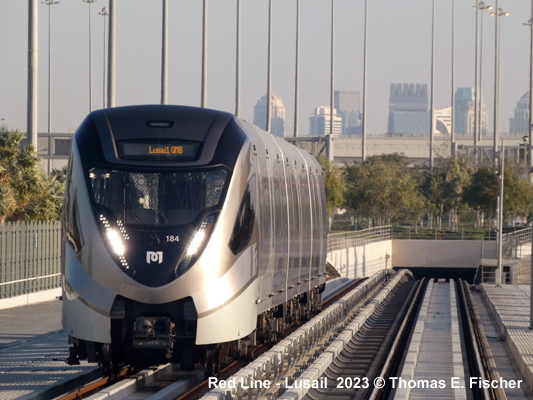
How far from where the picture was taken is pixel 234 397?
42.0 feet

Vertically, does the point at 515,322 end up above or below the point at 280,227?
below

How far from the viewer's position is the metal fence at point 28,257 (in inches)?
1077

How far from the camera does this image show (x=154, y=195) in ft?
47.6

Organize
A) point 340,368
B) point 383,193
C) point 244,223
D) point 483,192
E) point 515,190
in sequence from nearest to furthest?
point 244,223
point 340,368
point 515,190
point 483,192
point 383,193

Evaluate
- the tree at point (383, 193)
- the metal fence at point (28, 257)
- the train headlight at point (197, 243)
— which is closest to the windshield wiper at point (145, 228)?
the train headlight at point (197, 243)

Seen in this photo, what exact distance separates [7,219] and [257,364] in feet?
62.4

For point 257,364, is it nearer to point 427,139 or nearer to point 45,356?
point 45,356

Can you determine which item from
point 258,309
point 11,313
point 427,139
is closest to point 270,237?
point 258,309

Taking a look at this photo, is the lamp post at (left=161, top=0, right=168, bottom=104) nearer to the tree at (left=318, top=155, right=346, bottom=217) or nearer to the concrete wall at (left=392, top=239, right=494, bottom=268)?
the tree at (left=318, top=155, right=346, bottom=217)

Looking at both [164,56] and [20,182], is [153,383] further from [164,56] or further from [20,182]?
[164,56]

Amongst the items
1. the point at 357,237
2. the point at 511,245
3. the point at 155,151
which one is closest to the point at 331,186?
the point at 357,237

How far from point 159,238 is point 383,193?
75.6 metres

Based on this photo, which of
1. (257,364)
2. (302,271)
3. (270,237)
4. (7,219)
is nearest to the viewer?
(257,364)

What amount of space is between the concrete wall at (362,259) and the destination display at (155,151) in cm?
4267
